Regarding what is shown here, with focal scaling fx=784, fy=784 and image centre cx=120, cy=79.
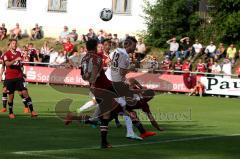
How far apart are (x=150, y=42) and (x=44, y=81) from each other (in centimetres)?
738

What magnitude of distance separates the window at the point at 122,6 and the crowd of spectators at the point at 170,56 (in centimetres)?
357

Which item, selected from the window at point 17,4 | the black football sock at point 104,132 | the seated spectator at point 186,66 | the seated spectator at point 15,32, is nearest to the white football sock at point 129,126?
the black football sock at point 104,132

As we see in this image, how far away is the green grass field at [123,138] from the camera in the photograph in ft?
45.3

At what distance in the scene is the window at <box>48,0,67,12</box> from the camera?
50094 millimetres

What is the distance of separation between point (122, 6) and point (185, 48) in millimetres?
7792

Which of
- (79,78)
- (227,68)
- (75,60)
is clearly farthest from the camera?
(75,60)

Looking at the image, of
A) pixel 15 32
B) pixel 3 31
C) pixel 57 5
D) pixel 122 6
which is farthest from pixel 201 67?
pixel 3 31

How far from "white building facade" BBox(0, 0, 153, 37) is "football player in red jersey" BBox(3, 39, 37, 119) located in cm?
2538

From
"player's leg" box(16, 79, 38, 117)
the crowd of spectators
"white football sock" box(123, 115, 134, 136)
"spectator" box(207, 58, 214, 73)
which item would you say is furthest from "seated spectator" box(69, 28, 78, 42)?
"white football sock" box(123, 115, 134, 136)

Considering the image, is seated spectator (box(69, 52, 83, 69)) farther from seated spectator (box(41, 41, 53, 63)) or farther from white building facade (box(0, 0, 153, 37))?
white building facade (box(0, 0, 153, 37))

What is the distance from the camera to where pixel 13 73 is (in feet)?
68.9

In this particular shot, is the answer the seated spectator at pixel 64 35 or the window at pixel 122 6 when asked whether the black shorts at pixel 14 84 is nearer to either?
the seated spectator at pixel 64 35

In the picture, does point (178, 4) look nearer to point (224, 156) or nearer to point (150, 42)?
point (150, 42)

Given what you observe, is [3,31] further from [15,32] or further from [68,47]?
[68,47]
